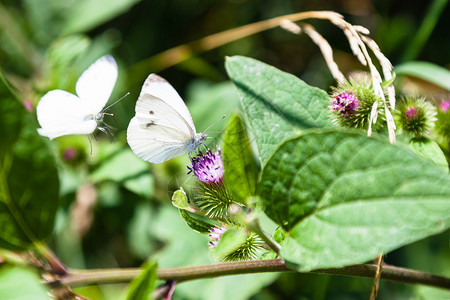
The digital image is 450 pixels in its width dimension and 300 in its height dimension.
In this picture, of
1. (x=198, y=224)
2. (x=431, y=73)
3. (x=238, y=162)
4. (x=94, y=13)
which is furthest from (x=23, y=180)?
(x=94, y=13)

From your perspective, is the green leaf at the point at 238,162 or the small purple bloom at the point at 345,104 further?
the small purple bloom at the point at 345,104

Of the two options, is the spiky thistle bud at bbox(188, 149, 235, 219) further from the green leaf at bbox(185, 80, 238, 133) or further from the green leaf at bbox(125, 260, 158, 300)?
the green leaf at bbox(185, 80, 238, 133)

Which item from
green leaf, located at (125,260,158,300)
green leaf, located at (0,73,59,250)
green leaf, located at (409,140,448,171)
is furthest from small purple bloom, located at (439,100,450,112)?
green leaf, located at (0,73,59,250)

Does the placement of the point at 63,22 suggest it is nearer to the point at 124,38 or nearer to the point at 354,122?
the point at 124,38

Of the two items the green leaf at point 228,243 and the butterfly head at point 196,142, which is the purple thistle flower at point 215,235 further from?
the butterfly head at point 196,142

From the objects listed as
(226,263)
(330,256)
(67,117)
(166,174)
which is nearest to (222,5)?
(166,174)

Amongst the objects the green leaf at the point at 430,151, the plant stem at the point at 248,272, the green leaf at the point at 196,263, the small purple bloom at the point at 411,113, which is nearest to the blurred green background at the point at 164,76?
the green leaf at the point at 196,263

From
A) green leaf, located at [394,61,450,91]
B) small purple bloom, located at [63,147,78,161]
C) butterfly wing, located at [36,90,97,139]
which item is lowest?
small purple bloom, located at [63,147,78,161]
